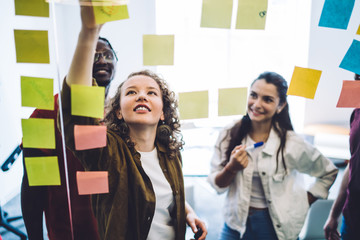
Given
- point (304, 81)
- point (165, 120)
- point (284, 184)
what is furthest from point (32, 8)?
point (284, 184)

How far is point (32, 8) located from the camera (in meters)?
0.60

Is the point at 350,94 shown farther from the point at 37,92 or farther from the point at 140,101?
the point at 37,92

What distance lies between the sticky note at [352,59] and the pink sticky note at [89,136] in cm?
66

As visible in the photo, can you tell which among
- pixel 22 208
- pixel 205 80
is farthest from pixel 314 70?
pixel 22 208

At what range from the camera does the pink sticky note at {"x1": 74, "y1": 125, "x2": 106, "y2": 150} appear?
62 centimetres

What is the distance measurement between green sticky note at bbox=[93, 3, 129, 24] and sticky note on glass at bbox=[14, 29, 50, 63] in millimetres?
128

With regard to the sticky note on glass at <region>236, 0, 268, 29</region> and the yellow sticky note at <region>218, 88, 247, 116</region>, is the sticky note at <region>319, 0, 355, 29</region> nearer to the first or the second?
the sticky note on glass at <region>236, 0, 268, 29</region>

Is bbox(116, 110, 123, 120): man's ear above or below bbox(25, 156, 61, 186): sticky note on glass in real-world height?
above

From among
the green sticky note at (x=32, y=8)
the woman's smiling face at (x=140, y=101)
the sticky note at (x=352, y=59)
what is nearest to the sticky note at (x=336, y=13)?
the sticky note at (x=352, y=59)

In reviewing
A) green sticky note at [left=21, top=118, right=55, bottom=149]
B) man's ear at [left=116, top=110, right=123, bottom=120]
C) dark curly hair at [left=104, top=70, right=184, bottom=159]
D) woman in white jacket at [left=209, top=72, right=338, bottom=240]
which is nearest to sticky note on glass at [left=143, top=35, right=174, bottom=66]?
dark curly hair at [left=104, top=70, right=184, bottom=159]

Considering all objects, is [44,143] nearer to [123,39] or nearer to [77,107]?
[77,107]

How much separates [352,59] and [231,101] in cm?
34

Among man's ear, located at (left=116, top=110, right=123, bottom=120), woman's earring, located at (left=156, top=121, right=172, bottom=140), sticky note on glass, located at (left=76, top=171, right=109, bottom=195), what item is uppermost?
man's ear, located at (left=116, top=110, right=123, bottom=120)

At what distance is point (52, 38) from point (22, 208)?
481 mm
